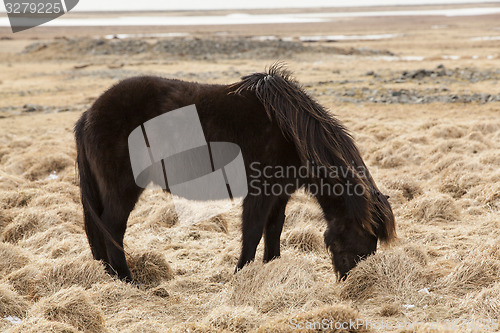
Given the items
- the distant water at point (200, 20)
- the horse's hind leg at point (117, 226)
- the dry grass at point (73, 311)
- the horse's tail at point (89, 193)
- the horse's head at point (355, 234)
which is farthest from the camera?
the distant water at point (200, 20)

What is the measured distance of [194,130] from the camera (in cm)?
422

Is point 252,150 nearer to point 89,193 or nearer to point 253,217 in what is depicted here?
point 253,217

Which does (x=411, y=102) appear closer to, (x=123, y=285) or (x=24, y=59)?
(x=123, y=285)

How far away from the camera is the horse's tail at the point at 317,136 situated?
154 inches

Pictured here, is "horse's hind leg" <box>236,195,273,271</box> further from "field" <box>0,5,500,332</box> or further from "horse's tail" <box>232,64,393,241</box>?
"horse's tail" <box>232,64,393,241</box>

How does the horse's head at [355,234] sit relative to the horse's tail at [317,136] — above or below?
below

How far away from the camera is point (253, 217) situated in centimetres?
414

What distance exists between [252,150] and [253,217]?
0.62m

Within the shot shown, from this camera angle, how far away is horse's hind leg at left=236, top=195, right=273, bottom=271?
4.13m

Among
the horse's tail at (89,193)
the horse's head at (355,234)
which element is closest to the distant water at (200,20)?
the horse's tail at (89,193)

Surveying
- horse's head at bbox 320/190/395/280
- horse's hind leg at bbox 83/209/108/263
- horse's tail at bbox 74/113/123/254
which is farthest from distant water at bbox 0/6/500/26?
horse's head at bbox 320/190/395/280

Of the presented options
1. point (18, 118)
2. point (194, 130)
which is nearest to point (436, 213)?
point (194, 130)

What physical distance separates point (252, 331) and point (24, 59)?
43.8 m

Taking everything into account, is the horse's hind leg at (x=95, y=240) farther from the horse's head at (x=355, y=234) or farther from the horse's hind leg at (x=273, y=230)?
the horse's head at (x=355, y=234)
